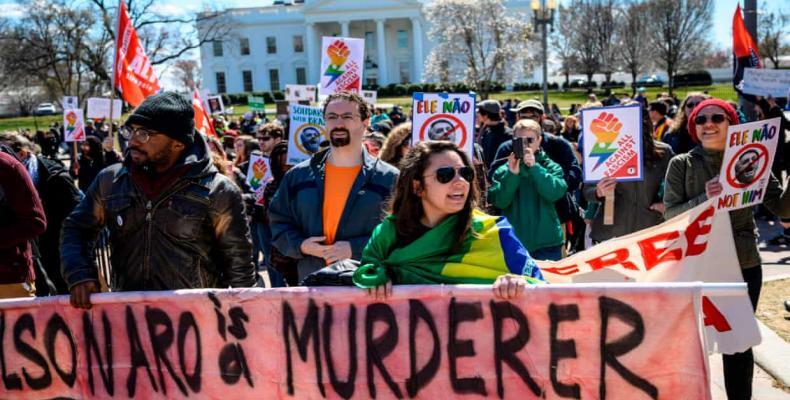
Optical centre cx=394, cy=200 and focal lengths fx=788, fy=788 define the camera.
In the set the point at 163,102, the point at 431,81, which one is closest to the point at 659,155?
the point at 163,102

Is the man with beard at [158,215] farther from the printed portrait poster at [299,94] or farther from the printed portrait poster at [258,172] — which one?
the printed portrait poster at [299,94]

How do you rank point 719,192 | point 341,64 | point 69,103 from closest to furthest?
point 719,192, point 341,64, point 69,103

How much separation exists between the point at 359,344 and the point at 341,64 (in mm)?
6117

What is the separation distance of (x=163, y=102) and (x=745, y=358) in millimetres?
3236

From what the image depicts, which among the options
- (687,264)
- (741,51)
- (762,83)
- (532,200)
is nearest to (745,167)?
(687,264)

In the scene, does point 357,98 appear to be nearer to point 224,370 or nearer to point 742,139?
point 224,370

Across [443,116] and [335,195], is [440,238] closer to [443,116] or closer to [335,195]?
[335,195]

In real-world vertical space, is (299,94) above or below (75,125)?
above

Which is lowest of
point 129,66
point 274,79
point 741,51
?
point 741,51

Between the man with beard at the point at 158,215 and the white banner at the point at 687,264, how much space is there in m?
1.65

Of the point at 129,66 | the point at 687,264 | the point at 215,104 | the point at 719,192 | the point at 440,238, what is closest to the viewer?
the point at 440,238

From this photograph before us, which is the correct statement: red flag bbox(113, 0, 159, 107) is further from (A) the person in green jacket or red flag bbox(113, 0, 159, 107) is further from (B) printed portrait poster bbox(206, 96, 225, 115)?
(B) printed portrait poster bbox(206, 96, 225, 115)

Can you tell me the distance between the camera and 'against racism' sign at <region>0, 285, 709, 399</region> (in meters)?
3.03

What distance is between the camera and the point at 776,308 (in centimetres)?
634
